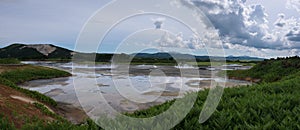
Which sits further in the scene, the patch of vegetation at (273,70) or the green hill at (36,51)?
the green hill at (36,51)

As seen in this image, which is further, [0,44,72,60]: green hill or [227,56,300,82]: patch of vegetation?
[0,44,72,60]: green hill

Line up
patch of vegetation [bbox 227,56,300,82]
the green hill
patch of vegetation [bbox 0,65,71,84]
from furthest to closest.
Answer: the green hill
patch of vegetation [bbox 227,56,300,82]
patch of vegetation [bbox 0,65,71,84]

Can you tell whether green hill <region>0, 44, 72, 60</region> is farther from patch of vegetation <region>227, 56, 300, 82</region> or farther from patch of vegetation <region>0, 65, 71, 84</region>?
patch of vegetation <region>227, 56, 300, 82</region>

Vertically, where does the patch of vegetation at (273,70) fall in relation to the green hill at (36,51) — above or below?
below

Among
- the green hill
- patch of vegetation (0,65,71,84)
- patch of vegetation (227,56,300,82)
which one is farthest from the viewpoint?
the green hill

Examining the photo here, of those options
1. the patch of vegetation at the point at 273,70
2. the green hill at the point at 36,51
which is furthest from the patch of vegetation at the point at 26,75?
the green hill at the point at 36,51

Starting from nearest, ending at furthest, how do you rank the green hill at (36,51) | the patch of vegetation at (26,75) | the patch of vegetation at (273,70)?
the patch of vegetation at (26,75), the patch of vegetation at (273,70), the green hill at (36,51)

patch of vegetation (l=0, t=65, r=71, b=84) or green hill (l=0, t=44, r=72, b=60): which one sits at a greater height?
green hill (l=0, t=44, r=72, b=60)

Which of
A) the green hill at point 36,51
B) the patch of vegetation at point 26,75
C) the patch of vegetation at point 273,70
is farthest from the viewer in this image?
the green hill at point 36,51

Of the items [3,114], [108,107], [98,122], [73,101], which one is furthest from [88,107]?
[98,122]

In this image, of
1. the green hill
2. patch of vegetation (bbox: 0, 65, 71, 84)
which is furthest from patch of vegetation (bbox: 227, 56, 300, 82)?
the green hill

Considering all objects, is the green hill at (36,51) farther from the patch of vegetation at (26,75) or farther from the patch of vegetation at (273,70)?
the patch of vegetation at (273,70)

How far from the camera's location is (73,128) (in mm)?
4105

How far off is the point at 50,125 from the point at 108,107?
7563 mm
